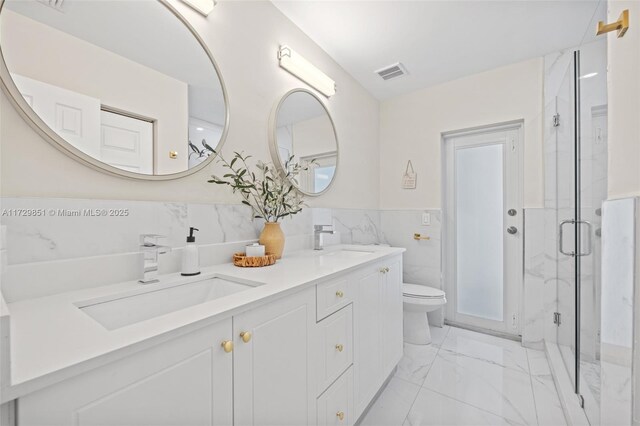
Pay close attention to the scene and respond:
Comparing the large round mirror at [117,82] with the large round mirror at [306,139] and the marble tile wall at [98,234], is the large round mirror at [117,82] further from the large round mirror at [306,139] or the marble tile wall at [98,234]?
the large round mirror at [306,139]

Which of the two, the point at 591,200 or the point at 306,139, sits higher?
the point at 306,139

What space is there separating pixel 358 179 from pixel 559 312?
1.94m

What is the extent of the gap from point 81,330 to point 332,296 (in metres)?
0.83

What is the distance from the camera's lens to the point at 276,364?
883mm

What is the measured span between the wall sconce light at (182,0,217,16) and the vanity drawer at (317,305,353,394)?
1.54 metres

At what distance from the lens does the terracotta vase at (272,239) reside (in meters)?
1.46

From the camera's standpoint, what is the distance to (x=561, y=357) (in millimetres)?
2016

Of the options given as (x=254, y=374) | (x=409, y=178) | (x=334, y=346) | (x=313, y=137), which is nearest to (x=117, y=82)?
(x=254, y=374)

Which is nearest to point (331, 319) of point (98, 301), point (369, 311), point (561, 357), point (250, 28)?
point (369, 311)

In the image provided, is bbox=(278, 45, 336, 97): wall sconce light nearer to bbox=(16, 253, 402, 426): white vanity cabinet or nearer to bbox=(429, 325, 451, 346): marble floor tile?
bbox=(16, 253, 402, 426): white vanity cabinet

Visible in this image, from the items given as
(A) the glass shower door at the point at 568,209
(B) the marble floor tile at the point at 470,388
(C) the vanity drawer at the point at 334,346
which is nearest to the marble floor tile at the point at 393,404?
(B) the marble floor tile at the point at 470,388

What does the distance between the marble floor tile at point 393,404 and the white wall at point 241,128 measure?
1.33m

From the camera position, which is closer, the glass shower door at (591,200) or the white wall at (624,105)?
the white wall at (624,105)

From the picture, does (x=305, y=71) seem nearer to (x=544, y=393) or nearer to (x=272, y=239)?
(x=272, y=239)
